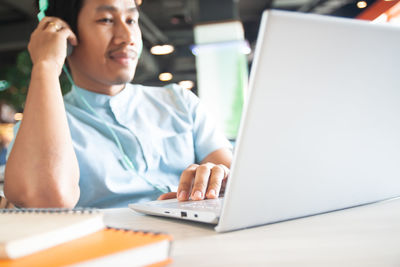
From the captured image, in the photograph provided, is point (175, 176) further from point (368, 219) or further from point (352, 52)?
point (352, 52)

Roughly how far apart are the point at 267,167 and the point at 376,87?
236mm

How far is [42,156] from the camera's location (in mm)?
1024

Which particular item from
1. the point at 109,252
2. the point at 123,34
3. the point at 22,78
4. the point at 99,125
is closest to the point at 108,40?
the point at 123,34

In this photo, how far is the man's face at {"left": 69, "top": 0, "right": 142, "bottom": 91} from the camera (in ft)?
4.48

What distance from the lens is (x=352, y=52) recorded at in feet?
1.82

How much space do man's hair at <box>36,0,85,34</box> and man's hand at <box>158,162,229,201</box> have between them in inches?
33.6

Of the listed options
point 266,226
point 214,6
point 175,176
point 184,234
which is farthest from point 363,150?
point 214,6

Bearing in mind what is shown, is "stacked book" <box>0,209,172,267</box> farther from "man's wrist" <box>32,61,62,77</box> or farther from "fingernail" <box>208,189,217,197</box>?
"man's wrist" <box>32,61,62,77</box>

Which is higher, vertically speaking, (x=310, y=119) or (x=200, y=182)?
(x=310, y=119)

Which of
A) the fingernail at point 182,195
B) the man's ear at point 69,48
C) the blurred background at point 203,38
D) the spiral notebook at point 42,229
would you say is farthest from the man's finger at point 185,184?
the blurred background at point 203,38

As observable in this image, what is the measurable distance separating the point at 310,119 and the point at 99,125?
96 centimetres

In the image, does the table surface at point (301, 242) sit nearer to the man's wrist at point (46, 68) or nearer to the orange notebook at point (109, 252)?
the orange notebook at point (109, 252)

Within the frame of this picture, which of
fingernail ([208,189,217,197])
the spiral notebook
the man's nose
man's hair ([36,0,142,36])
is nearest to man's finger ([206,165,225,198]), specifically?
fingernail ([208,189,217,197])

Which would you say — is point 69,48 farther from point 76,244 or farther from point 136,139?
point 76,244
